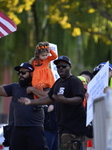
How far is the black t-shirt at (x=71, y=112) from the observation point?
7.84 metres

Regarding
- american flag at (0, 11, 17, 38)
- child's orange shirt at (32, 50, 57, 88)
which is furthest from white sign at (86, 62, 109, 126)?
american flag at (0, 11, 17, 38)

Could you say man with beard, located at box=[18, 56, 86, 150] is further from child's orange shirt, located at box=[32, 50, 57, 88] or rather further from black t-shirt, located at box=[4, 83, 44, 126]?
child's orange shirt, located at box=[32, 50, 57, 88]

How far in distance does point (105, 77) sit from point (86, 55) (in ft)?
54.9

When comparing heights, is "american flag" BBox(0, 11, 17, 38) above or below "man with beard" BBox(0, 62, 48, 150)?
above

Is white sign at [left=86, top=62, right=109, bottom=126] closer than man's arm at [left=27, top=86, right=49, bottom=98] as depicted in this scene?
Yes

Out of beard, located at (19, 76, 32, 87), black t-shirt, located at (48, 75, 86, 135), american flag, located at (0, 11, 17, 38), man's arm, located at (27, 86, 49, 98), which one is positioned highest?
american flag, located at (0, 11, 17, 38)

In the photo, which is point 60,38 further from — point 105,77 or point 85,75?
point 105,77

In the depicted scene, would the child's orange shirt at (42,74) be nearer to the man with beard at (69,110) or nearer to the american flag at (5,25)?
the american flag at (5,25)

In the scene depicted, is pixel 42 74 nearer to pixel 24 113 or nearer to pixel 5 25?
pixel 24 113

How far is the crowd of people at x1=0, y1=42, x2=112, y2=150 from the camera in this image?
7.84 meters

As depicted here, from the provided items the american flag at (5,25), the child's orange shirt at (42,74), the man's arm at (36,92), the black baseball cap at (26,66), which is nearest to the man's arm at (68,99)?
the man's arm at (36,92)

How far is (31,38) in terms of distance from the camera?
22.5 m

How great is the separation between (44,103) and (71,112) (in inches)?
23.4

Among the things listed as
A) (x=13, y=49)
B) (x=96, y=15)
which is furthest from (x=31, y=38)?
(x=96, y=15)
